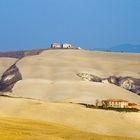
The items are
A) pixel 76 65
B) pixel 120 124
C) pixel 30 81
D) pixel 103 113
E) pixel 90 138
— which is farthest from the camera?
pixel 76 65

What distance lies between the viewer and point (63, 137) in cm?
4297

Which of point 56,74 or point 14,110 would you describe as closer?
point 14,110

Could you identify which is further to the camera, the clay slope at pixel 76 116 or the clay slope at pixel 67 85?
the clay slope at pixel 67 85

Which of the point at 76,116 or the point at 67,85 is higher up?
the point at 67,85

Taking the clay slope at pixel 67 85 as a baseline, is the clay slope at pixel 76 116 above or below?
below

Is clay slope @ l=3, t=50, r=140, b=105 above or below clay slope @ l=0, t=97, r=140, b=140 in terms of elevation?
above

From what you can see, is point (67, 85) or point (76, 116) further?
point (67, 85)

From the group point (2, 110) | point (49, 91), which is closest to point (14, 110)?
point (2, 110)

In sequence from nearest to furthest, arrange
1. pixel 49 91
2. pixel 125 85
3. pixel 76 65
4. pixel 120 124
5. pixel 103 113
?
pixel 120 124 → pixel 103 113 → pixel 49 91 → pixel 125 85 → pixel 76 65

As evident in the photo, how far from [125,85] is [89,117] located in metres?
101

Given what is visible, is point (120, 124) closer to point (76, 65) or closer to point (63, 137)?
point (63, 137)

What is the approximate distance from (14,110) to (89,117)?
12.3 meters

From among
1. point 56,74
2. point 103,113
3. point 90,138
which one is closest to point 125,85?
point 56,74

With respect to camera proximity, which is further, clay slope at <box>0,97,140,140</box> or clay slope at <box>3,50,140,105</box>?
clay slope at <box>3,50,140,105</box>
